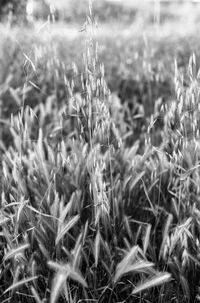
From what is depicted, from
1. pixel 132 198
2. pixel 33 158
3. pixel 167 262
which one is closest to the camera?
pixel 167 262

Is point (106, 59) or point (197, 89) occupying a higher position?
point (197, 89)

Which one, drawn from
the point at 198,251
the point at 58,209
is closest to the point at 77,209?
the point at 58,209

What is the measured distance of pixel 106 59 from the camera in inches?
127

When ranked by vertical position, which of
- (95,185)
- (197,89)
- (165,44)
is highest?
(197,89)

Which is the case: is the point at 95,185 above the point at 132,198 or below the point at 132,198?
above

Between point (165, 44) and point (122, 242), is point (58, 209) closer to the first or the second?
point (122, 242)

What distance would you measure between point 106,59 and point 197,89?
2.41 m

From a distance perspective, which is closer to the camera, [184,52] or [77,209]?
[77,209]

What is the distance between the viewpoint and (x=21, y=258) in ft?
2.92

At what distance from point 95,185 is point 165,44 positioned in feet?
11.5

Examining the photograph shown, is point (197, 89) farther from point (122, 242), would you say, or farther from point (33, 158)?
point (33, 158)

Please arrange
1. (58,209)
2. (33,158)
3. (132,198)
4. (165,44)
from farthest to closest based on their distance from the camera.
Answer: (165,44)
(33,158)
(132,198)
(58,209)

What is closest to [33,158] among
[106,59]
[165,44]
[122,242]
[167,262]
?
[122,242]

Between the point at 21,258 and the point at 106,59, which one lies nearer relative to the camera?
the point at 21,258
